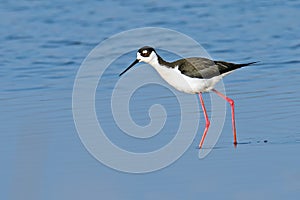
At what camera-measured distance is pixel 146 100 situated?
1061 cm

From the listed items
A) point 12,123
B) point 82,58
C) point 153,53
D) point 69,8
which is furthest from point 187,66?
point 69,8

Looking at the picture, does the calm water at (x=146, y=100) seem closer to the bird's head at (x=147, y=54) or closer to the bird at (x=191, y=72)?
the bird at (x=191, y=72)

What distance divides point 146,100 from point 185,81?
101cm

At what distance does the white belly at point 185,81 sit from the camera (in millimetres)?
9711

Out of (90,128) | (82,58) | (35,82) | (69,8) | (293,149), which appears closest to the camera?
(293,149)

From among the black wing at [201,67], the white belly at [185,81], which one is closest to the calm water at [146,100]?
the white belly at [185,81]

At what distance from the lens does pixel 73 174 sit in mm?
8031

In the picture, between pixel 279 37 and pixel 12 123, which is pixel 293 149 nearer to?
pixel 12 123

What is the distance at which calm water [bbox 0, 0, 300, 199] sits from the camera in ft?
25.1

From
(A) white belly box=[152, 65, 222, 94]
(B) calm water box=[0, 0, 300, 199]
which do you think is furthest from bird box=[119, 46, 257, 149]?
(B) calm water box=[0, 0, 300, 199]

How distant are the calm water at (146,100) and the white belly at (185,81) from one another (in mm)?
404

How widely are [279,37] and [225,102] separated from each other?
13.2ft

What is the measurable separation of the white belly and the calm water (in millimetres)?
404

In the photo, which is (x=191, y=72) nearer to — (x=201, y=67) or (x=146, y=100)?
(x=201, y=67)
